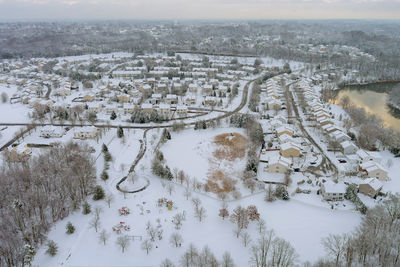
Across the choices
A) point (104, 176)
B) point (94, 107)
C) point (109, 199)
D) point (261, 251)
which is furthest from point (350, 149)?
point (94, 107)

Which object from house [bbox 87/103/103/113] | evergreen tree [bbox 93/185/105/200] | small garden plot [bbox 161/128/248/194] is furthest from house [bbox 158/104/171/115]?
evergreen tree [bbox 93/185/105/200]

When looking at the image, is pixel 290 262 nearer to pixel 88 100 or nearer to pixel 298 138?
pixel 298 138

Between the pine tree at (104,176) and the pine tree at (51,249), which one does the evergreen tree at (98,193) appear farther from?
the pine tree at (51,249)

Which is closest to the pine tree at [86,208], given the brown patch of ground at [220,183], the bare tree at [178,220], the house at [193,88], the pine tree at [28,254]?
the pine tree at [28,254]

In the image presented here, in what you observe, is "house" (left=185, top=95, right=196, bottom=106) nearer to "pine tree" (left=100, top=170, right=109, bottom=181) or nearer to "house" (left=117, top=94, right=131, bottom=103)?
"house" (left=117, top=94, right=131, bottom=103)

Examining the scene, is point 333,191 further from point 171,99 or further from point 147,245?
point 171,99

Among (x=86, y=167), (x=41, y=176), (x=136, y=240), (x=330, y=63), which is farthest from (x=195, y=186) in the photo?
(x=330, y=63)
